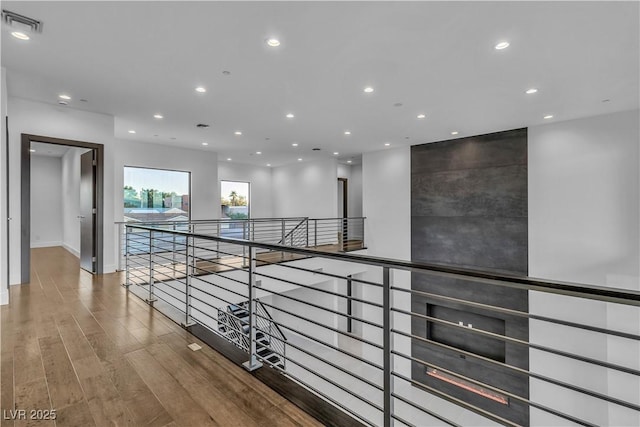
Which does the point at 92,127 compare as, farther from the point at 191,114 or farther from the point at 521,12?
the point at 521,12

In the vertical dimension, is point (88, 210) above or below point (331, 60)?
below

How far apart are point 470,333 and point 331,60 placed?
18.6ft

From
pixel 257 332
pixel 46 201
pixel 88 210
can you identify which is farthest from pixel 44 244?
pixel 257 332

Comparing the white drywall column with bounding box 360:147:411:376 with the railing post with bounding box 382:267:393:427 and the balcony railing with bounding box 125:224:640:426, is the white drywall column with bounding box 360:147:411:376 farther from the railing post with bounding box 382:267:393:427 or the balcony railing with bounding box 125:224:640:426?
the railing post with bounding box 382:267:393:427

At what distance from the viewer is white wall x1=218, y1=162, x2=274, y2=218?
383 inches

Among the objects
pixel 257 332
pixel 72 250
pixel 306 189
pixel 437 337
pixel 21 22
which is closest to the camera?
pixel 21 22

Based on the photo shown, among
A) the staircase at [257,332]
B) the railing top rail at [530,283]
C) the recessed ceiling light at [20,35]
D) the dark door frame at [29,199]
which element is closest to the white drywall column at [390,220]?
the staircase at [257,332]

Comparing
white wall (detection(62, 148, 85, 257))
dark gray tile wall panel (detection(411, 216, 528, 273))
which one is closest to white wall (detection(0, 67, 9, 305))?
white wall (detection(62, 148, 85, 257))

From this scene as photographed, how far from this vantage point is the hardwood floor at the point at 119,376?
1.62 m

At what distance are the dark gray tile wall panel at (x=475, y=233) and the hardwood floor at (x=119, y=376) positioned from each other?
4.63m

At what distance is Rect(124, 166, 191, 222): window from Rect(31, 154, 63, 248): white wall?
3.39 metres

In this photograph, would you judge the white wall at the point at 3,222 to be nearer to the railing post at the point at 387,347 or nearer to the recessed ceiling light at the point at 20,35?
the recessed ceiling light at the point at 20,35

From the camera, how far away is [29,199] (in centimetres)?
430

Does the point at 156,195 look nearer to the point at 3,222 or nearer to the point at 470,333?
the point at 3,222
